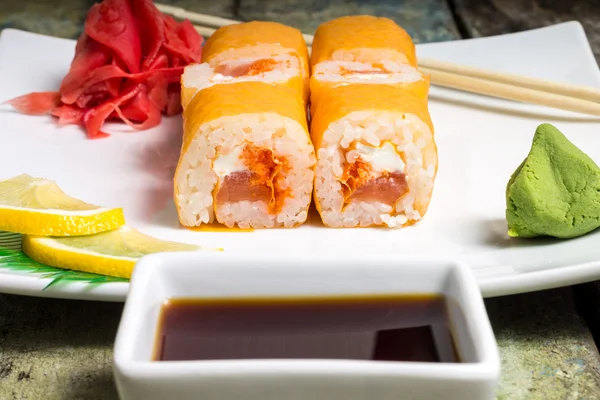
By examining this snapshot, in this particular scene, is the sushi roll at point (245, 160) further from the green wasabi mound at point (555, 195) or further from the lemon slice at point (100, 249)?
the green wasabi mound at point (555, 195)

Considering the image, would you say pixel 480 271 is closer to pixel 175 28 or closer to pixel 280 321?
pixel 280 321

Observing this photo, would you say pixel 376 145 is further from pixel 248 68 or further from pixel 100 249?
pixel 100 249

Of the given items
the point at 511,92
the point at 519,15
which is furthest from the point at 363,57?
the point at 519,15

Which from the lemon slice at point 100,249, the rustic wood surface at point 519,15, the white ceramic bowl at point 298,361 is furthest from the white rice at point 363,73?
the rustic wood surface at point 519,15

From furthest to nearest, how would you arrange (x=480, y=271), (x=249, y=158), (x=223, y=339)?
(x=249, y=158) → (x=480, y=271) → (x=223, y=339)

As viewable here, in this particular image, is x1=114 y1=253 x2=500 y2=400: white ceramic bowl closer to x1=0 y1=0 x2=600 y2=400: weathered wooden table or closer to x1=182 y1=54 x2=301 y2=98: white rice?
x1=0 y1=0 x2=600 y2=400: weathered wooden table

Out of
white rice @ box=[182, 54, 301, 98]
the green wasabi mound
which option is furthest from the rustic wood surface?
the green wasabi mound

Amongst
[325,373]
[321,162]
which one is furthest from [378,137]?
[325,373]
